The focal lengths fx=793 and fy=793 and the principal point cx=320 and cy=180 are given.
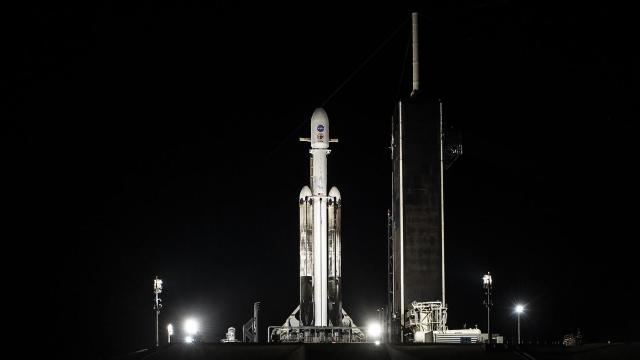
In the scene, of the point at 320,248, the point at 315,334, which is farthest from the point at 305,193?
the point at 315,334

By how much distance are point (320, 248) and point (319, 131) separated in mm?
6065

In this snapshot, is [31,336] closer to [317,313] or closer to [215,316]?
[215,316]

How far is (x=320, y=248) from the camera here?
40.4 m

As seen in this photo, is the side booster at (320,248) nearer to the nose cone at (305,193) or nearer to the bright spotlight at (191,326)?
the nose cone at (305,193)

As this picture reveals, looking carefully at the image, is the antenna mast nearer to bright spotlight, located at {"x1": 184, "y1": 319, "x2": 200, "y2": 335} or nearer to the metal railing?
the metal railing

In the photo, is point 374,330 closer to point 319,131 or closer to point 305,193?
point 305,193

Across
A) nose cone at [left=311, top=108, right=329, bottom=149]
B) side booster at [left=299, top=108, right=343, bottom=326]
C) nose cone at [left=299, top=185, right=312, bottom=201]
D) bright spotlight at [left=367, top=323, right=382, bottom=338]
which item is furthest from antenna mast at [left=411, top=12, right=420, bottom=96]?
bright spotlight at [left=367, top=323, right=382, bottom=338]

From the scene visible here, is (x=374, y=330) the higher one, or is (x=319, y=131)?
(x=319, y=131)

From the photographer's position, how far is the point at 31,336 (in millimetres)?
54938

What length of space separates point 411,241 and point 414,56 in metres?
8.60

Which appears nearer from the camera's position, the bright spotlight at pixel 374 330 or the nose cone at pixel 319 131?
the bright spotlight at pixel 374 330

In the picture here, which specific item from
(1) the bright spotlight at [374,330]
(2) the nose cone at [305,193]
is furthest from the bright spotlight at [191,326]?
(1) the bright spotlight at [374,330]

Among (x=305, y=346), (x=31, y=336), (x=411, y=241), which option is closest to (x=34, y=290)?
(x=31, y=336)

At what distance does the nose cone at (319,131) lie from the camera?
40.9 meters
